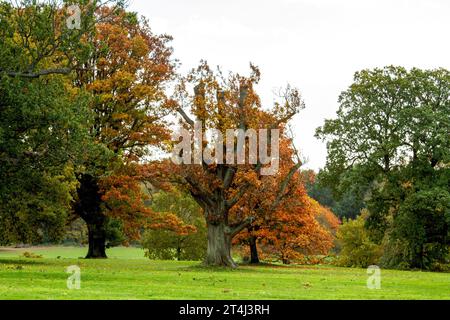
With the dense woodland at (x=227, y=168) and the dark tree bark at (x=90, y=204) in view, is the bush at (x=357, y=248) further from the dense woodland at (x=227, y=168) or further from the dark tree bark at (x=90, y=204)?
the dark tree bark at (x=90, y=204)

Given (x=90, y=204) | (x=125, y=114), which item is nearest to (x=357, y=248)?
(x=90, y=204)

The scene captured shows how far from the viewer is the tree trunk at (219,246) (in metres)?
36.4

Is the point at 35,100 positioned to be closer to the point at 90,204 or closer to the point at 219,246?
the point at 219,246

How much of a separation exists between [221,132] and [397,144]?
16.6m

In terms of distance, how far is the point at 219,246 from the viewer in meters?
36.5

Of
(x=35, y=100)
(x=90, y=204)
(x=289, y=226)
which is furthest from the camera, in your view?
(x=90, y=204)

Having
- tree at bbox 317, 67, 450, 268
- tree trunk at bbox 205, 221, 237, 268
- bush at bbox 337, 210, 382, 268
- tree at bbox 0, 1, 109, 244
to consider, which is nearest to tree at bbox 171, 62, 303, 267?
tree trunk at bbox 205, 221, 237, 268

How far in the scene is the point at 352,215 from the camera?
341 ft

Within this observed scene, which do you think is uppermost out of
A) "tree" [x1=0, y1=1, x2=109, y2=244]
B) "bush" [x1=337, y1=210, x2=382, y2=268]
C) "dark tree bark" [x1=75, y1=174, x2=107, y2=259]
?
"tree" [x1=0, y1=1, x2=109, y2=244]

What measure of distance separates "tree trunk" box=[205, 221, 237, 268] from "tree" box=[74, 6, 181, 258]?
32.4 ft

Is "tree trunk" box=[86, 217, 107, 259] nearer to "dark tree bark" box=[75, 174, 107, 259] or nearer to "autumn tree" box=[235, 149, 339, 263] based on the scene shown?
"dark tree bark" box=[75, 174, 107, 259]

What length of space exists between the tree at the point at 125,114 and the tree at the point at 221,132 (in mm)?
8145

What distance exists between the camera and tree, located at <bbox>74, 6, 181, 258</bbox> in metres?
44.9
